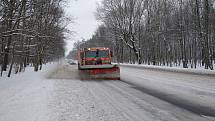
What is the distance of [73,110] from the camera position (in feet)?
26.9

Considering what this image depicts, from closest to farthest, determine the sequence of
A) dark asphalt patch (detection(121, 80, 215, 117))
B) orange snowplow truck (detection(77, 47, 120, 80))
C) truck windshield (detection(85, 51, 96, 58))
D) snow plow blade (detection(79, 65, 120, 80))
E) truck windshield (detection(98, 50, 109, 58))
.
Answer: dark asphalt patch (detection(121, 80, 215, 117)) < snow plow blade (detection(79, 65, 120, 80)) < orange snowplow truck (detection(77, 47, 120, 80)) < truck windshield (detection(85, 51, 96, 58)) < truck windshield (detection(98, 50, 109, 58))

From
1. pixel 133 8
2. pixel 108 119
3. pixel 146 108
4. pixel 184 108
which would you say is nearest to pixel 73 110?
pixel 108 119

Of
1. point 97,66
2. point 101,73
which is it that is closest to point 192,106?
point 101,73

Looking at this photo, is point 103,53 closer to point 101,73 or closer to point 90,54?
point 90,54

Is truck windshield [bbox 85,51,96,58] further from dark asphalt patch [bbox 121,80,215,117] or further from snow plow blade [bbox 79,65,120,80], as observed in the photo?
dark asphalt patch [bbox 121,80,215,117]

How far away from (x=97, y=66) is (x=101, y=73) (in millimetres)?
766

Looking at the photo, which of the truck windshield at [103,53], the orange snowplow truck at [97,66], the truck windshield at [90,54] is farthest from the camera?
the truck windshield at [103,53]

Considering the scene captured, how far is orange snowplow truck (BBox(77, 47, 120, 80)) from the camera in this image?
69.4 ft

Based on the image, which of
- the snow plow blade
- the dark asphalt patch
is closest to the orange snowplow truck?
the snow plow blade

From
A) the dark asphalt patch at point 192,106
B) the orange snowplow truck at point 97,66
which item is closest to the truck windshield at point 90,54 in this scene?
the orange snowplow truck at point 97,66

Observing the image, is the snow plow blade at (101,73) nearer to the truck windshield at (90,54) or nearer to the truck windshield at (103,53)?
the truck windshield at (90,54)

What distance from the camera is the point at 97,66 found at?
21.8 m

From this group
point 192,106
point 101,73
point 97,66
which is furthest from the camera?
point 97,66

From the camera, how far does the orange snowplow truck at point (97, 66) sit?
2116cm
